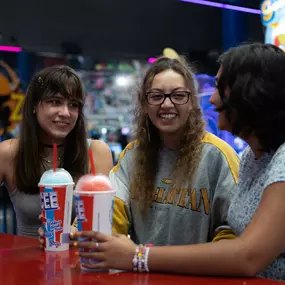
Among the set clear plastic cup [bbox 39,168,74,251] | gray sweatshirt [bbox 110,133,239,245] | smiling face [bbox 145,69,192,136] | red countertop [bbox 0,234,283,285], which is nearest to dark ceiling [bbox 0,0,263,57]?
smiling face [bbox 145,69,192,136]

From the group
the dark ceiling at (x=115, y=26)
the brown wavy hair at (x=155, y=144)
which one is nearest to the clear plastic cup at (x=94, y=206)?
the brown wavy hair at (x=155, y=144)

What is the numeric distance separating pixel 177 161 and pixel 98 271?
0.64 metres

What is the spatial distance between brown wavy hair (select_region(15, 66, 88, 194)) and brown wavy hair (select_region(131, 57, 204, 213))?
338 millimetres

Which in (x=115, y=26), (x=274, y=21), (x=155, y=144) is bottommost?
(x=155, y=144)

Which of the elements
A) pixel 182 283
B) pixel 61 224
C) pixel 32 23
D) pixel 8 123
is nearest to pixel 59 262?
pixel 61 224

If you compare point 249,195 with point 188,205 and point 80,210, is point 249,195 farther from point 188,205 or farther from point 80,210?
point 80,210

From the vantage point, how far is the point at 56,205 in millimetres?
1224

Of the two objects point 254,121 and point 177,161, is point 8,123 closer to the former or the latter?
point 177,161

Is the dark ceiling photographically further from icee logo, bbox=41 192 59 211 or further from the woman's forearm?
the woman's forearm

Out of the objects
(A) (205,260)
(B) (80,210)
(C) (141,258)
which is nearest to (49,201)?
(B) (80,210)

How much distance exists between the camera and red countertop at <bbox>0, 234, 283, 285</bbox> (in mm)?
965

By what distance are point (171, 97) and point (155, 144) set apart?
221 mm

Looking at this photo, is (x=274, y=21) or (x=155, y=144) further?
(x=274, y=21)

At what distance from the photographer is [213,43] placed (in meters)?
7.16
